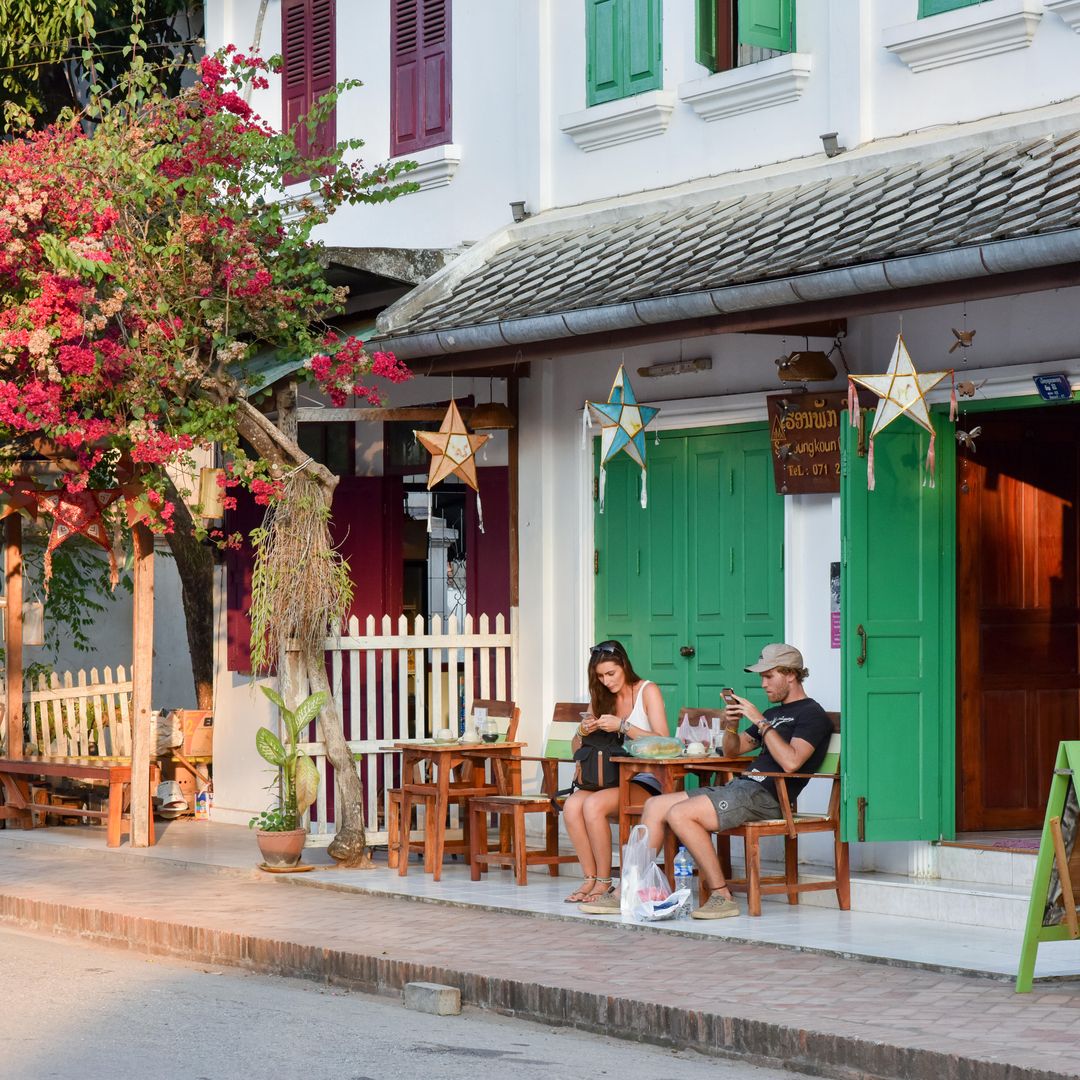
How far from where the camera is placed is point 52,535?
14.0 m

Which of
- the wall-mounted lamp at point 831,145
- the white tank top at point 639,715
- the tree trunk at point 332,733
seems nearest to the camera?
the white tank top at point 639,715

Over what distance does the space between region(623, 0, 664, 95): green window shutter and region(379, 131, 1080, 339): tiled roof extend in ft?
2.70

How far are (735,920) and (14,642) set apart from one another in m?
7.59

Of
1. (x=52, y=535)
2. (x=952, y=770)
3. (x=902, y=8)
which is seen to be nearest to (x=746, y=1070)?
(x=952, y=770)

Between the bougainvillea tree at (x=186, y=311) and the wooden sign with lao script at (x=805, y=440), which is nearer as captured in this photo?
the wooden sign with lao script at (x=805, y=440)

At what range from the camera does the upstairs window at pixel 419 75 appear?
1462 cm

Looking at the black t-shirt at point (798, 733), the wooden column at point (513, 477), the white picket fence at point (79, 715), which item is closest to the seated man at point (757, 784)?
the black t-shirt at point (798, 733)

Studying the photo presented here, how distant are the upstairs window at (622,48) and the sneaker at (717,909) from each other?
18.2 feet

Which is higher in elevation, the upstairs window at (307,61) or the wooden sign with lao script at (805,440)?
the upstairs window at (307,61)

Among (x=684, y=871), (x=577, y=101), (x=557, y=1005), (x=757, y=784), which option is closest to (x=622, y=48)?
(x=577, y=101)

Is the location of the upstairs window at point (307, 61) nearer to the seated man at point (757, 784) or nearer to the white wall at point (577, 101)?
the white wall at point (577, 101)

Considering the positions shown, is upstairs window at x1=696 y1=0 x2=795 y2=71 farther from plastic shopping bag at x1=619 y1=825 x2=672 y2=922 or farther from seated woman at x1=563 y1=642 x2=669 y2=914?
plastic shopping bag at x1=619 y1=825 x2=672 y2=922

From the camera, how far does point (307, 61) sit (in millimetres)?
15906

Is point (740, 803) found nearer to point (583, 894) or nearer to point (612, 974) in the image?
point (583, 894)
